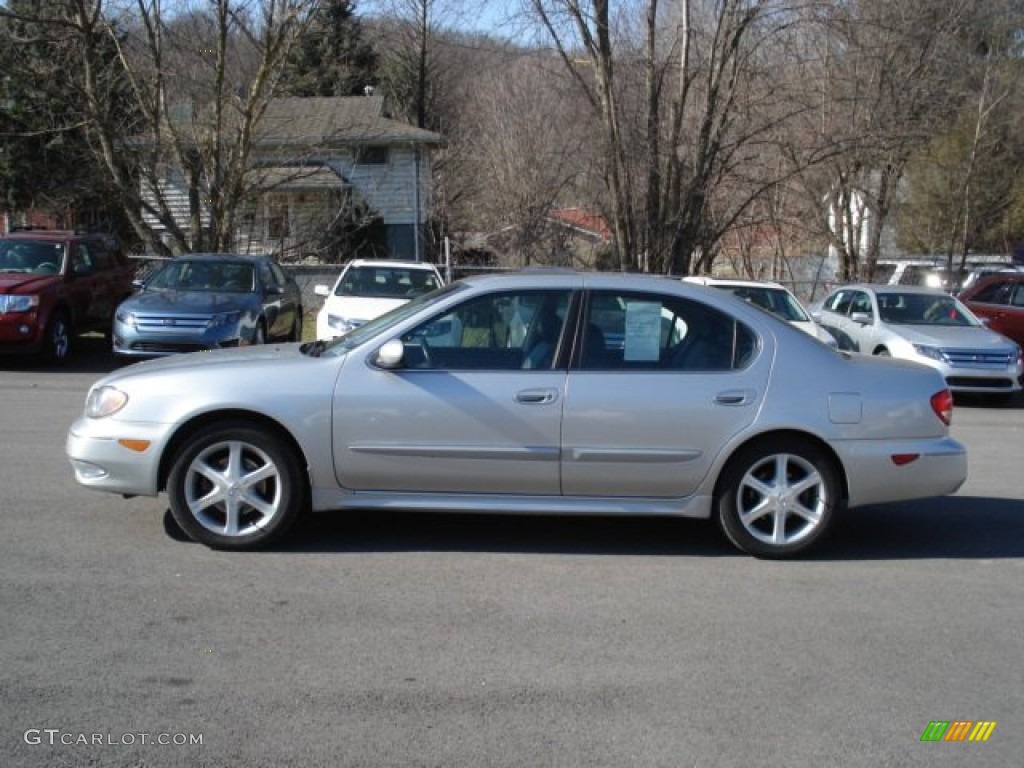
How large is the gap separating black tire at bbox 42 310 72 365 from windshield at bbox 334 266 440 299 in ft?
12.1

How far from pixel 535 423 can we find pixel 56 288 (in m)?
Result: 10.4

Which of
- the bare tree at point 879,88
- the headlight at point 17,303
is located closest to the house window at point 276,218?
the bare tree at point 879,88

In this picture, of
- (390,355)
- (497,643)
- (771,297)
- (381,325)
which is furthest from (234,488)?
(771,297)

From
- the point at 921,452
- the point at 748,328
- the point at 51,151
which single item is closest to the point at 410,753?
the point at 748,328

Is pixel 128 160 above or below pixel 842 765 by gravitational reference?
above

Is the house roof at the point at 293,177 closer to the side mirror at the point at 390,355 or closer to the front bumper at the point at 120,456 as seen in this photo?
the front bumper at the point at 120,456

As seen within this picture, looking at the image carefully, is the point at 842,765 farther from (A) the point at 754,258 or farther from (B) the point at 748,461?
(A) the point at 754,258

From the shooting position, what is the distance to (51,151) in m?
30.8

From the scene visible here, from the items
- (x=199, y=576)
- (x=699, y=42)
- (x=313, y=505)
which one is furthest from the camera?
(x=699, y=42)

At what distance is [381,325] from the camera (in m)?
6.25

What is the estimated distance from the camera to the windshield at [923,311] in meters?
14.9

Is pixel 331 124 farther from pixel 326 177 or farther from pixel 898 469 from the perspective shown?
pixel 898 469

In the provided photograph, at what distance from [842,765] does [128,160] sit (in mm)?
21310

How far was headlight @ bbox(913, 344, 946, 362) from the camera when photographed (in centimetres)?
1377
